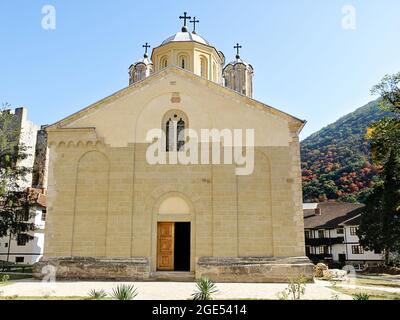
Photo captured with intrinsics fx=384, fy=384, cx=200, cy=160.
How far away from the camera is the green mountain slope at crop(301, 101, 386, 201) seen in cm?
7475

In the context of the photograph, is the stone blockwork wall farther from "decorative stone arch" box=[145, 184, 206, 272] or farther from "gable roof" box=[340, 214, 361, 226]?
"gable roof" box=[340, 214, 361, 226]

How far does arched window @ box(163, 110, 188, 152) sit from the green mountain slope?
5365 cm

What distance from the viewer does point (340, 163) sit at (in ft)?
276

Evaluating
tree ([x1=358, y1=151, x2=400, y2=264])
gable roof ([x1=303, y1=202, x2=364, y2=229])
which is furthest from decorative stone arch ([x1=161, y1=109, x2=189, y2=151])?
gable roof ([x1=303, y1=202, x2=364, y2=229])

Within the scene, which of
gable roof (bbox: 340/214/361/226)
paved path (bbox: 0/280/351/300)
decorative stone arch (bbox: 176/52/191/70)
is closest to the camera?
paved path (bbox: 0/280/351/300)

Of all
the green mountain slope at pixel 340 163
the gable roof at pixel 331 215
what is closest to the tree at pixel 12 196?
the gable roof at pixel 331 215

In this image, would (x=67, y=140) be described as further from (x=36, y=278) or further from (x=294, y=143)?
(x=294, y=143)

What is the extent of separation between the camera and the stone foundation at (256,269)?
1797cm

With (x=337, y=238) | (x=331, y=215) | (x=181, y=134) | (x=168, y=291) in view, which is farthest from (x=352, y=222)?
(x=168, y=291)

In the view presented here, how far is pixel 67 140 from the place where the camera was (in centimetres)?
2034

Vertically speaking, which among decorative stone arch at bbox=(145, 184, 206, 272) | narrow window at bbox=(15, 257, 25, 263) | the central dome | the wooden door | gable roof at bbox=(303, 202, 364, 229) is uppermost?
the central dome

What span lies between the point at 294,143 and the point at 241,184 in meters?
3.48

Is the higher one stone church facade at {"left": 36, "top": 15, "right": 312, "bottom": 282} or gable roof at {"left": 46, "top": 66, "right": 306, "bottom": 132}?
gable roof at {"left": 46, "top": 66, "right": 306, "bottom": 132}

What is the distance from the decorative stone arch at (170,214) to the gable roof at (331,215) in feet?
110
